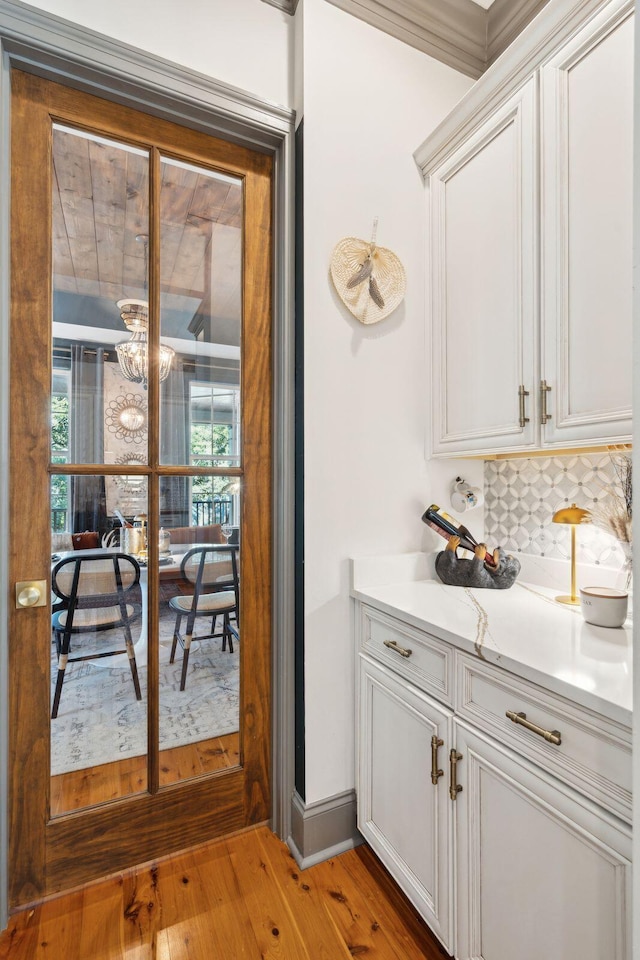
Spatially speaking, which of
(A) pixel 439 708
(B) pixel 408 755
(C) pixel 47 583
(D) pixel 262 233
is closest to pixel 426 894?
(B) pixel 408 755

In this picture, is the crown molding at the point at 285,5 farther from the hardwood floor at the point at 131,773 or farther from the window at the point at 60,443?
the hardwood floor at the point at 131,773

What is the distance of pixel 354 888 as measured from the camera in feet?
4.51

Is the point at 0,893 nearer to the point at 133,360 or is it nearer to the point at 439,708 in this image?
the point at 439,708

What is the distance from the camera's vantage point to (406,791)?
1.26 m

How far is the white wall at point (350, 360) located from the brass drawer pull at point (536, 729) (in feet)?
2.35

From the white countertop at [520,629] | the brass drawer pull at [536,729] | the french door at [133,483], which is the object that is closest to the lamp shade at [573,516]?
the white countertop at [520,629]

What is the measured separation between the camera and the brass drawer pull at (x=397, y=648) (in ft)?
4.13

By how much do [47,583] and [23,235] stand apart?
0.98 m

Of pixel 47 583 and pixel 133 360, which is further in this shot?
pixel 133 360

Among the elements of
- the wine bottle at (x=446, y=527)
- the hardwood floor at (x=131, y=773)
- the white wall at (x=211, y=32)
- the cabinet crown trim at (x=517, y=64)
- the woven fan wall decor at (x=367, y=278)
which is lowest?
the hardwood floor at (x=131, y=773)

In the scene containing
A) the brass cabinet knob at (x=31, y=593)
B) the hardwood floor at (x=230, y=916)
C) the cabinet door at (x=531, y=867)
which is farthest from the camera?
the brass cabinet knob at (x=31, y=593)

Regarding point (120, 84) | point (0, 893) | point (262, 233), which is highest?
point (120, 84)

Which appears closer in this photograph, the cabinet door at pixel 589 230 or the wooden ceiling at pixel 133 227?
the cabinet door at pixel 589 230

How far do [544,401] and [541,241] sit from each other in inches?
17.1
